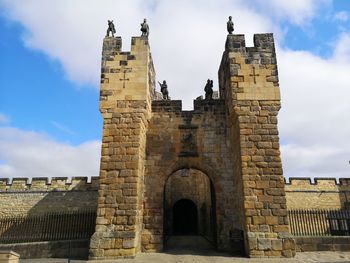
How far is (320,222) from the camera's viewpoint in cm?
1225

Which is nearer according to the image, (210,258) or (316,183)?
(210,258)

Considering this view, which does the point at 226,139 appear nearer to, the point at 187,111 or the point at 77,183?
the point at 187,111

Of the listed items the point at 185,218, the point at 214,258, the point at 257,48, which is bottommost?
the point at 214,258

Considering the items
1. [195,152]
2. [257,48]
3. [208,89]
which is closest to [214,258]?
[195,152]

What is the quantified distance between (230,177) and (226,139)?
136cm

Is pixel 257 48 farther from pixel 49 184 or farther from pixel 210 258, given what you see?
pixel 49 184

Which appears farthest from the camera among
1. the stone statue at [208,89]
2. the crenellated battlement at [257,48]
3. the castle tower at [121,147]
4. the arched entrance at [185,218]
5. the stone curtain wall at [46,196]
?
the stone curtain wall at [46,196]

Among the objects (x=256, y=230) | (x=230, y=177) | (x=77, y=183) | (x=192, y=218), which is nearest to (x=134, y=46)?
(x=230, y=177)

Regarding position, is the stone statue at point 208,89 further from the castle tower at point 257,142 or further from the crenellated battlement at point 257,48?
the crenellated battlement at point 257,48

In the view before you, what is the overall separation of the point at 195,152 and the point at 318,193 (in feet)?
A: 56.4

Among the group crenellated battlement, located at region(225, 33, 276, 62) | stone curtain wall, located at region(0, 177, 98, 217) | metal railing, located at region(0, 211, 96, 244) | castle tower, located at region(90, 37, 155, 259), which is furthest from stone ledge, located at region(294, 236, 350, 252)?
stone curtain wall, located at region(0, 177, 98, 217)

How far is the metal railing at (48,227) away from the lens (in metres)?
11.6

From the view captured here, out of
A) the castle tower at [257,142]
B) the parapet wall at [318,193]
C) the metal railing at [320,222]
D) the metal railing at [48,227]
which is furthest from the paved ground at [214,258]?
the parapet wall at [318,193]

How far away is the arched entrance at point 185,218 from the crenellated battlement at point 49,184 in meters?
6.97
